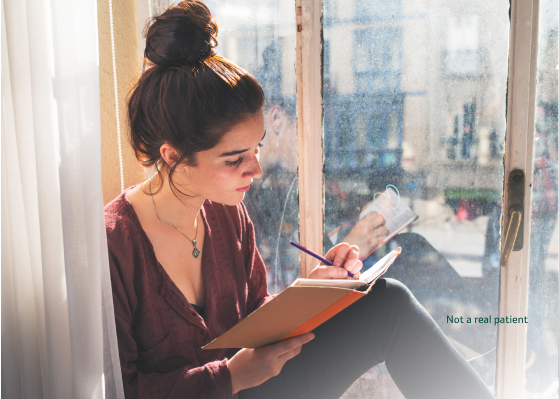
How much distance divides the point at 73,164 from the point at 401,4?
0.98m

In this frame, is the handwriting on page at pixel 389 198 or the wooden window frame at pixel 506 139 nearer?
the wooden window frame at pixel 506 139

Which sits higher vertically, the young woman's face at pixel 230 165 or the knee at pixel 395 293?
the young woman's face at pixel 230 165

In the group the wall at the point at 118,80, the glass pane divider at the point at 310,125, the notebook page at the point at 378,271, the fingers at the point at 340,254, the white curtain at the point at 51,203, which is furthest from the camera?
the glass pane divider at the point at 310,125

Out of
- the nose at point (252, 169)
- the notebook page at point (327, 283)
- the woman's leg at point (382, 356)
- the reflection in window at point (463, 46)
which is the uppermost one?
the reflection in window at point (463, 46)

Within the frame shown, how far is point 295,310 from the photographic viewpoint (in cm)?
69

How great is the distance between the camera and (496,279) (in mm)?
1183

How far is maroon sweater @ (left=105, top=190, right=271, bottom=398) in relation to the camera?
80 centimetres

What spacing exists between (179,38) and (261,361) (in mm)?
699

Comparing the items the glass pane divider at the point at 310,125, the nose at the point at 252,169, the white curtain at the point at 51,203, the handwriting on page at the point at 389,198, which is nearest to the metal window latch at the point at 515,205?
the handwriting on page at the point at 389,198

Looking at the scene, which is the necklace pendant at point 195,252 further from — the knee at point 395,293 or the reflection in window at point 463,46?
the reflection in window at point 463,46

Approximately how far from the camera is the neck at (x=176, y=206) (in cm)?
94

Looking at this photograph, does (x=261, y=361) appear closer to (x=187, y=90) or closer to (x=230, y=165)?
(x=230, y=165)

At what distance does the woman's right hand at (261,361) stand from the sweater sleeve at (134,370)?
0.02m

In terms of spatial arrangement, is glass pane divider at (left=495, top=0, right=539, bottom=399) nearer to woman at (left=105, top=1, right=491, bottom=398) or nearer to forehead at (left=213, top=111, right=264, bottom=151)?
woman at (left=105, top=1, right=491, bottom=398)
